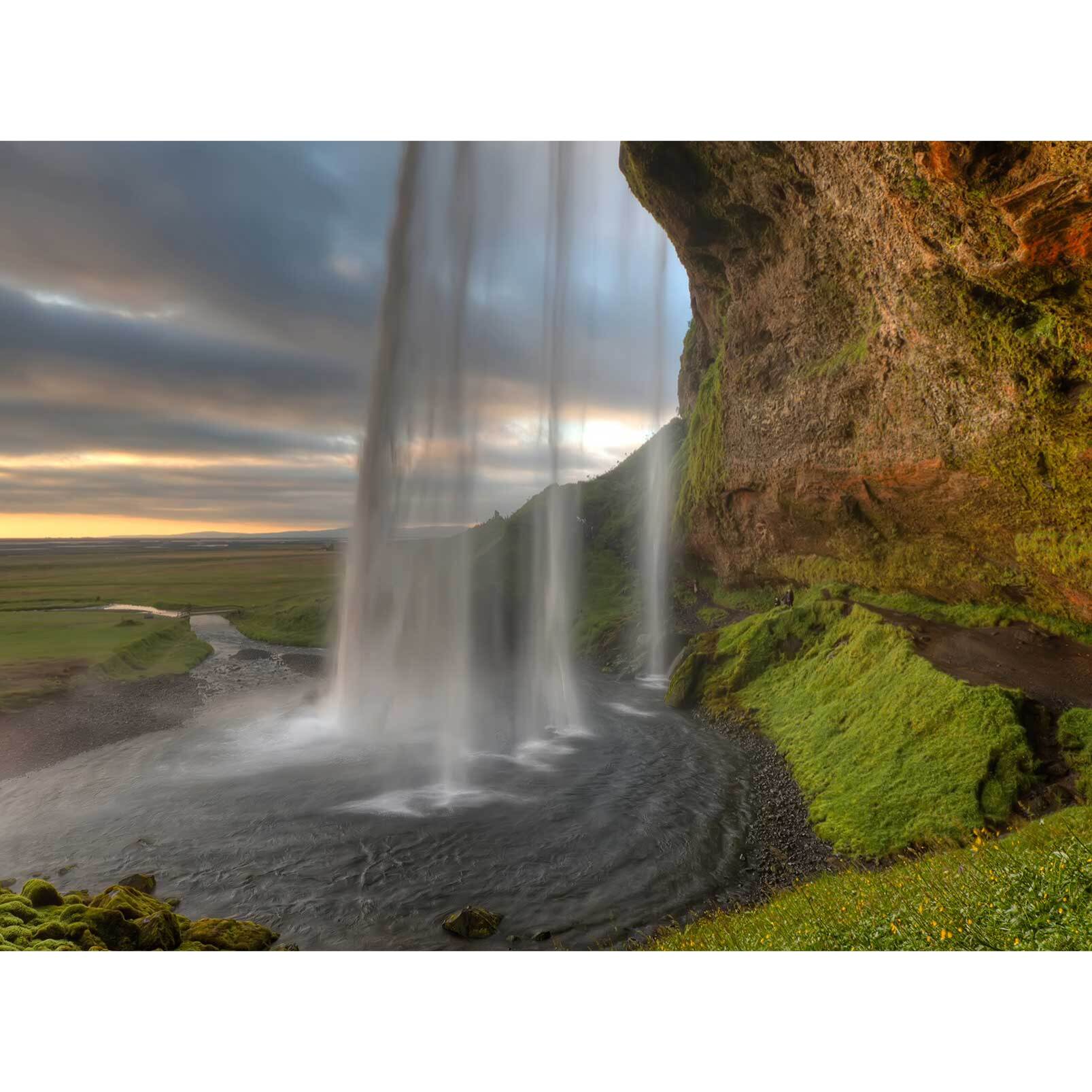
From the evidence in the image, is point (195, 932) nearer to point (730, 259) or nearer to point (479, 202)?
point (479, 202)

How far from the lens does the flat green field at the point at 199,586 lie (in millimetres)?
46188

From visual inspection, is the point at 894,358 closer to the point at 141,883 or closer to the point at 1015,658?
the point at 1015,658

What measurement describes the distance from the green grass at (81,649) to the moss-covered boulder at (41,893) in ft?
58.7

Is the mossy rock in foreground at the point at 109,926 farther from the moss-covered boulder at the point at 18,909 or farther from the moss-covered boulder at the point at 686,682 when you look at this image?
the moss-covered boulder at the point at 686,682

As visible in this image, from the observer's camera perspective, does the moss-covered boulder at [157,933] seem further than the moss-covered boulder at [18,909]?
No

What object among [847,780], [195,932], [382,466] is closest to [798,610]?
[847,780]

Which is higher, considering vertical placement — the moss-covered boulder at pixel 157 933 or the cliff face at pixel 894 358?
the cliff face at pixel 894 358

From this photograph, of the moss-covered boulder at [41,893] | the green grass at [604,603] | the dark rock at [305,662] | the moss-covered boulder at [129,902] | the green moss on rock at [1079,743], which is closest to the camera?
the moss-covered boulder at [129,902]

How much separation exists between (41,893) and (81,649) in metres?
26.8

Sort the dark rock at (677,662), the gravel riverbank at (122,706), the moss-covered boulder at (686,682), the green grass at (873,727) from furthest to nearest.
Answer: the dark rock at (677,662)
the moss-covered boulder at (686,682)
the gravel riverbank at (122,706)
the green grass at (873,727)

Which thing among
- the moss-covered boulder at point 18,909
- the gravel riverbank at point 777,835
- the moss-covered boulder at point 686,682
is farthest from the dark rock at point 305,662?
the gravel riverbank at point 777,835

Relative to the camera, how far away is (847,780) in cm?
1460

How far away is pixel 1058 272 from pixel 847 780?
12203 millimetres

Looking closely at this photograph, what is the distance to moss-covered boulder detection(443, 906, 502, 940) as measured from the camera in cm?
974
